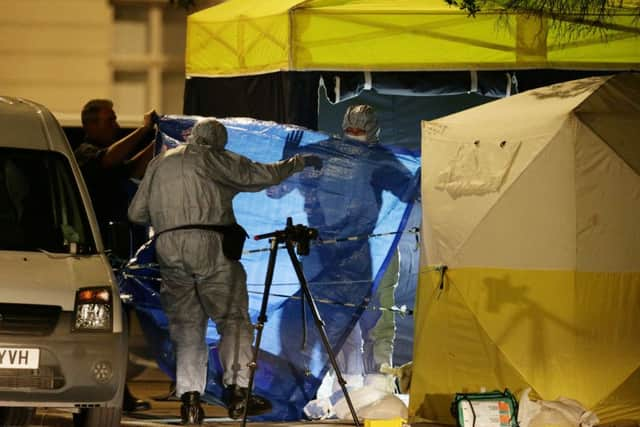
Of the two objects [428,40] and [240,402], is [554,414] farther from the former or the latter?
[428,40]

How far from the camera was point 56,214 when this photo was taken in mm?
9852

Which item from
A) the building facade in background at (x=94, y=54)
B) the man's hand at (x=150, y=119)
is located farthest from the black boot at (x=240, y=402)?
the building facade in background at (x=94, y=54)

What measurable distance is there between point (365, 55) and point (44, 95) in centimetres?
736

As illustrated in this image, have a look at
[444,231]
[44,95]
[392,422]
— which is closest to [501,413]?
[392,422]

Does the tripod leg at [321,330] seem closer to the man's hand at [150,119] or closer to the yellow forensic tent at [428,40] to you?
the man's hand at [150,119]

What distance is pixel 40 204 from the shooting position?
9.89 m

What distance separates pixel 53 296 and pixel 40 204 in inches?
43.1

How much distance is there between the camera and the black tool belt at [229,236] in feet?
35.7

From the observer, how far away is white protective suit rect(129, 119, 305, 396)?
10.9 metres

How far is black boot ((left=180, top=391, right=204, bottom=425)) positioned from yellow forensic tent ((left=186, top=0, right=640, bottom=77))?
4.77 meters

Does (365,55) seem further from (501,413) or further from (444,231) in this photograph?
(501,413)

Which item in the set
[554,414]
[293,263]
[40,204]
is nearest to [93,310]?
[40,204]

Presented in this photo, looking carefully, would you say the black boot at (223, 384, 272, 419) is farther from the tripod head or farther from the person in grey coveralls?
the tripod head

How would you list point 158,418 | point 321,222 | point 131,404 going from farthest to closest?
Answer: point 321,222, point 131,404, point 158,418
